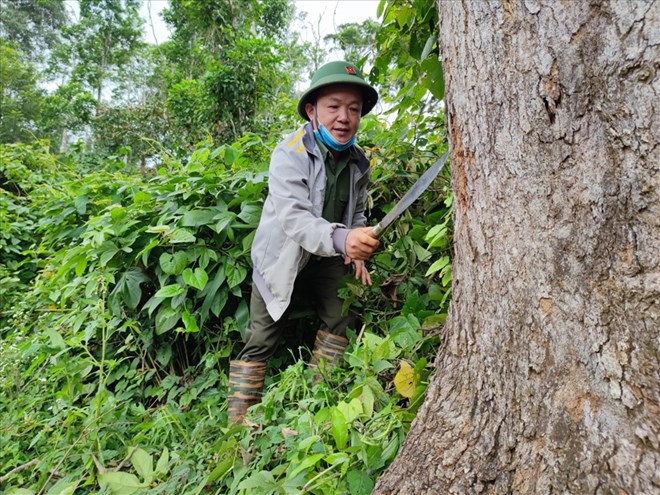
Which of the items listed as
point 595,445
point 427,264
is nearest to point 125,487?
point 595,445

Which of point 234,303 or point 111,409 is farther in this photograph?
point 234,303

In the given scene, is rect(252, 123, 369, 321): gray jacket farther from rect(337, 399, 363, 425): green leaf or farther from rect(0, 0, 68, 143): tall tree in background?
rect(0, 0, 68, 143): tall tree in background

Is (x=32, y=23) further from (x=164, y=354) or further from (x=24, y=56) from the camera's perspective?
(x=164, y=354)

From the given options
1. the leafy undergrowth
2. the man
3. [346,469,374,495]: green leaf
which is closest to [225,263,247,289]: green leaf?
the leafy undergrowth

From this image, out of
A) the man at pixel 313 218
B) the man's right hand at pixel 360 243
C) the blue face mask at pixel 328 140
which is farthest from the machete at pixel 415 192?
the blue face mask at pixel 328 140

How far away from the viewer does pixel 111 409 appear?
180 cm

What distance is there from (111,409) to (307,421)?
953 mm

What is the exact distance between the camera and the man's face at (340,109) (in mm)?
1900

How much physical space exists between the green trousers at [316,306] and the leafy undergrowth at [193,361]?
4.9 inches

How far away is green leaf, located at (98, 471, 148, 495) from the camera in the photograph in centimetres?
137

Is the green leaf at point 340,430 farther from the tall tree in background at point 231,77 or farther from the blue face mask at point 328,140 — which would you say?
the tall tree in background at point 231,77

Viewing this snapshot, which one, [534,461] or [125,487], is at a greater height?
[534,461]

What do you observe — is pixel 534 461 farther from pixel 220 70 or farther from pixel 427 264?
pixel 220 70

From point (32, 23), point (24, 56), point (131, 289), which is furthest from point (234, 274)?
point (32, 23)
